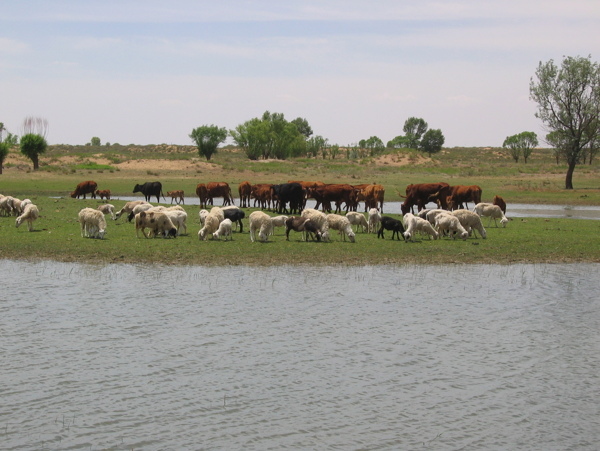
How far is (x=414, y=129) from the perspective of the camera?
411ft

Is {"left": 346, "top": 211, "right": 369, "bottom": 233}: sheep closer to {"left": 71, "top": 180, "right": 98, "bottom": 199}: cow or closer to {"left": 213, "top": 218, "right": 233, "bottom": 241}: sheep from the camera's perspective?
{"left": 213, "top": 218, "right": 233, "bottom": 241}: sheep

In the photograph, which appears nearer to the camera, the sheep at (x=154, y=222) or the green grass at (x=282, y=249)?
the green grass at (x=282, y=249)

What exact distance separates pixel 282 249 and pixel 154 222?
158 inches

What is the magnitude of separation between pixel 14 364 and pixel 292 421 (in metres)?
4.13

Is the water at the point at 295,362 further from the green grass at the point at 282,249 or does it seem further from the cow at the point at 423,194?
the cow at the point at 423,194

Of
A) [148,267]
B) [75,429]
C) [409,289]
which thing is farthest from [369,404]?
[148,267]

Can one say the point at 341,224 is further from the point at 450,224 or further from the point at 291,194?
the point at 291,194

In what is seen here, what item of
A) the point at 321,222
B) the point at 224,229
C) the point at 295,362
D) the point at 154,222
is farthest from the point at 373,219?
the point at 295,362

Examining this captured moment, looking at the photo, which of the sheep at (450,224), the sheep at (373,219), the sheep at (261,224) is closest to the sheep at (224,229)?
the sheep at (261,224)

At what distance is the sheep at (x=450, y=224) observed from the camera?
22.7 metres

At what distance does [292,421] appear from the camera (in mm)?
8672

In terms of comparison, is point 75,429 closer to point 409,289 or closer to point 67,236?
point 409,289

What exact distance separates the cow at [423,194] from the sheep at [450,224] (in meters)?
7.84

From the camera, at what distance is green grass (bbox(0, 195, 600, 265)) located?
19.2m
